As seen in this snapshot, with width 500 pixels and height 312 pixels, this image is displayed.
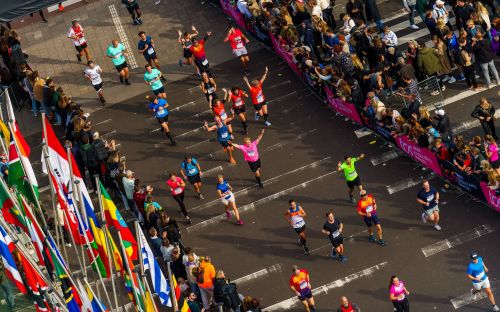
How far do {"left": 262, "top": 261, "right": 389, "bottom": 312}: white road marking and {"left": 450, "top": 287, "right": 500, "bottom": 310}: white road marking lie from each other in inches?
88.4

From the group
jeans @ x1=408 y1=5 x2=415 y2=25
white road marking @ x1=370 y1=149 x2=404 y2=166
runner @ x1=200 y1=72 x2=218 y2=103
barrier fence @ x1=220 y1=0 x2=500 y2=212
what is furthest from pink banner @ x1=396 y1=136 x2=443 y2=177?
jeans @ x1=408 y1=5 x2=415 y2=25

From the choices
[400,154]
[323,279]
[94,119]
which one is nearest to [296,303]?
[323,279]

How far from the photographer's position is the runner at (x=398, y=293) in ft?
86.5

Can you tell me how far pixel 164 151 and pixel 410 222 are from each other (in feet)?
28.1

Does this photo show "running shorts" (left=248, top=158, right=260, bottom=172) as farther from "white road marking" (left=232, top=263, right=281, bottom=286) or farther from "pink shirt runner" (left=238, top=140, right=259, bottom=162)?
"white road marking" (left=232, top=263, right=281, bottom=286)

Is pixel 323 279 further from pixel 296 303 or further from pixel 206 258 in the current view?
pixel 206 258

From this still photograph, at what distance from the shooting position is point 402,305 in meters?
26.7

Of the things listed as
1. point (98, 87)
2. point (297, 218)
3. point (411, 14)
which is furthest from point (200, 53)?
point (297, 218)

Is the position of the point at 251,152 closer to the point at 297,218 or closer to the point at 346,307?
the point at 297,218

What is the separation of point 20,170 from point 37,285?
3.23 m

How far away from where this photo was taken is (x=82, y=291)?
23.1m

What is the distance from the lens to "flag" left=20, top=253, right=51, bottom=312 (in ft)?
80.6

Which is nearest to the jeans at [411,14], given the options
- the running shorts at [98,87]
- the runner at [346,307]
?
the running shorts at [98,87]

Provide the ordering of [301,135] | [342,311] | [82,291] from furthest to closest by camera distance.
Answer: [301,135]
[342,311]
[82,291]
